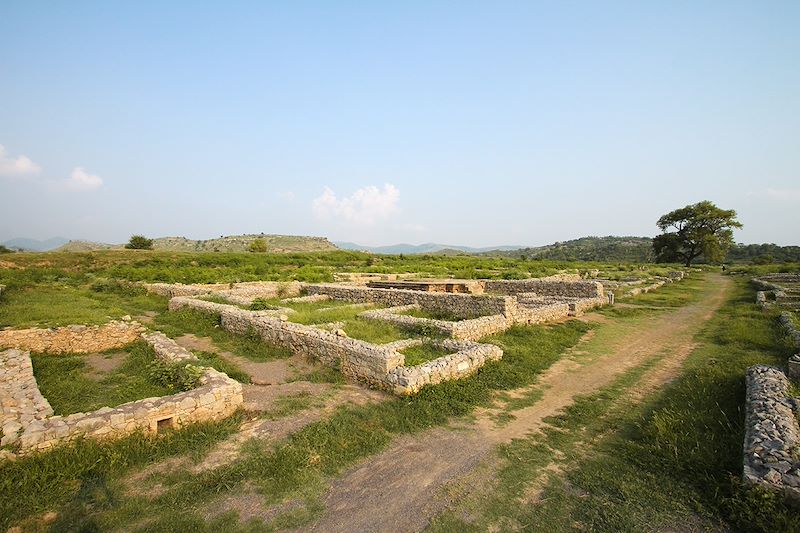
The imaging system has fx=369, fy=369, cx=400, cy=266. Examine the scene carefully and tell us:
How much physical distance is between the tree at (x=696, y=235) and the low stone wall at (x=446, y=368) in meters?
59.9

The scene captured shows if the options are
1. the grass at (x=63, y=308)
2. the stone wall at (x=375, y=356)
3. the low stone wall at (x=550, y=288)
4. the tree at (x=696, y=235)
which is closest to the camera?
the stone wall at (x=375, y=356)

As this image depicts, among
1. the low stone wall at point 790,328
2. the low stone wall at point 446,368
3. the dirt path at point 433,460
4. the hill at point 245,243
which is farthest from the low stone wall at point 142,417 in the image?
the hill at point 245,243

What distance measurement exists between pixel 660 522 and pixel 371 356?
5.36 metres

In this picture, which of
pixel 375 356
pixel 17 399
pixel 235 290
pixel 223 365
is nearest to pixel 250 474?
pixel 375 356

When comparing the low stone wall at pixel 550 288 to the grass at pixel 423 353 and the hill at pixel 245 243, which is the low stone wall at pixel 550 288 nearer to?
the grass at pixel 423 353

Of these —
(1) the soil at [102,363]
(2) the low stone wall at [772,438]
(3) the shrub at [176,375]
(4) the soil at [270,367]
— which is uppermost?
(2) the low stone wall at [772,438]

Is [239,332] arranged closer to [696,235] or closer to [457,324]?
[457,324]

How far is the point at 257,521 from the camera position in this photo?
4027 mm

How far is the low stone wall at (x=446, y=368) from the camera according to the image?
24.4 ft

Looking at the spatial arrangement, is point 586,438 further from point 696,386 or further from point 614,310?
point 614,310

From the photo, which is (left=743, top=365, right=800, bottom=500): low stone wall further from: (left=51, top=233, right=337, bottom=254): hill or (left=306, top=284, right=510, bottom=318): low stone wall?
(left=51, top=233, right=337, bottom=254): hill

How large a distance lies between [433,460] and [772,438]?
4.41 m

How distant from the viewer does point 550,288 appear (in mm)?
21344

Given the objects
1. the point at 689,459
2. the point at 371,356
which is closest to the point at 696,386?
the point at 689,459
